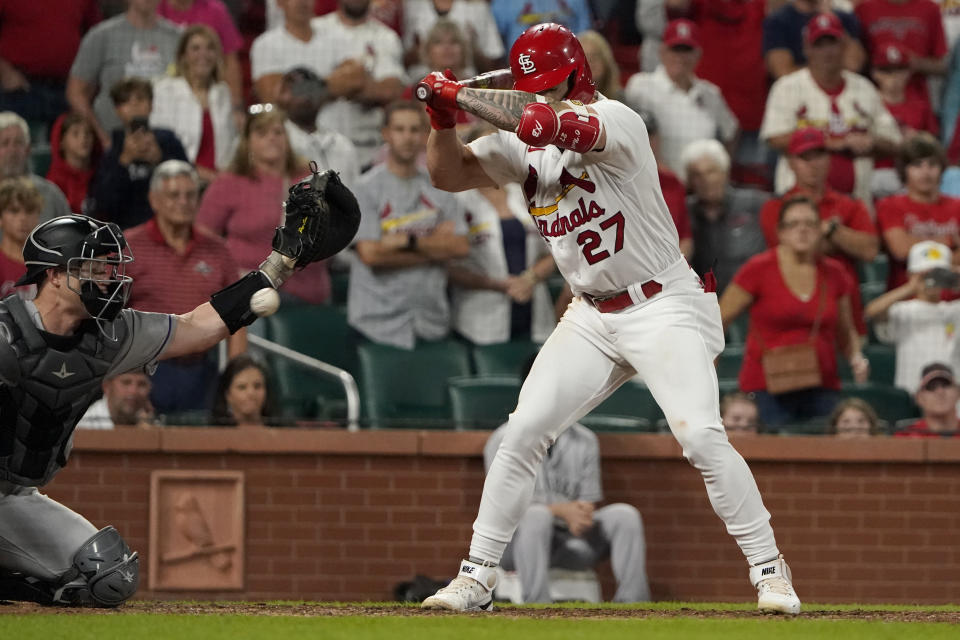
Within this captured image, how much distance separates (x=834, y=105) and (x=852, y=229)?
106cm

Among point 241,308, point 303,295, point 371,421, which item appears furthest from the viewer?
point 303,295

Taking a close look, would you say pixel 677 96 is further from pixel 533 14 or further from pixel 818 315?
pixel 818 315

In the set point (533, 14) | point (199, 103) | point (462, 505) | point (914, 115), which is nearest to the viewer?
point (462, 505)

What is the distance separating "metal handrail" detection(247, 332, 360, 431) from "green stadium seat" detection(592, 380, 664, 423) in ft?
4.32

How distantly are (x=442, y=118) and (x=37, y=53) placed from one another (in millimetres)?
4972

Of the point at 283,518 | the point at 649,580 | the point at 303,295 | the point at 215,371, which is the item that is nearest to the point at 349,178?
the point at 303,295

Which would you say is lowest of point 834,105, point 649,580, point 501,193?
point 649,580

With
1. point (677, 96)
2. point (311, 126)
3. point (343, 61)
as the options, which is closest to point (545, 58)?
point (311, 126)

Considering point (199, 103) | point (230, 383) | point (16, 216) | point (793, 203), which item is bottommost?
point (230, 383)

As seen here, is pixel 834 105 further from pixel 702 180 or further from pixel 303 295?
pixel 303 295

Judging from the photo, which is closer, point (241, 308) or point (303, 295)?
point (241, 308)

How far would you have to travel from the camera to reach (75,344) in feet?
15.6

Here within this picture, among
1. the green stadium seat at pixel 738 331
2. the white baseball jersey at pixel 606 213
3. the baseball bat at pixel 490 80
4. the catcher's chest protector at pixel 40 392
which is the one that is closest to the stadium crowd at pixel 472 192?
the green stadium seat at pixel 738 331

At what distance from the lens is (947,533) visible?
729 centimetres
